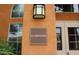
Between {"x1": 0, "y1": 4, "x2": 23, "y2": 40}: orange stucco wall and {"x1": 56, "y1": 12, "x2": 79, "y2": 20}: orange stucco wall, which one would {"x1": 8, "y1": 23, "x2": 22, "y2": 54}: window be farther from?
{"x1": 56, "y1": 12, "x2": 79, "y2": 20}: orange stucco wall

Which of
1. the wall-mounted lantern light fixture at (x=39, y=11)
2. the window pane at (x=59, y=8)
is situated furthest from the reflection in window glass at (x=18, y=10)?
the wall-mounted lantern light fixture at (x=39, y=11)

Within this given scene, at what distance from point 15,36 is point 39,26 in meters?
1.50

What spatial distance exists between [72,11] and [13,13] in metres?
1.87

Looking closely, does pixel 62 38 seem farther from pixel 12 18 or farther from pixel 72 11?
pixel 12 18

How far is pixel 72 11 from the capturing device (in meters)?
6.45

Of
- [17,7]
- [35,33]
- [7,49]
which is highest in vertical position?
[17,7]

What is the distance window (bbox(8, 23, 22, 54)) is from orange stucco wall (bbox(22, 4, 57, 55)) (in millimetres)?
1067

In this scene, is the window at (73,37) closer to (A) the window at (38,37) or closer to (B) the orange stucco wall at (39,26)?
(B) the orange stucco wall at (39,26)

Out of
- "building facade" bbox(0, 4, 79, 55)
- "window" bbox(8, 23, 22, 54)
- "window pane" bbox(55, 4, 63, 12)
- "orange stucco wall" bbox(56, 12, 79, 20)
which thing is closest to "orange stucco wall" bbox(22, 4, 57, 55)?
"building facade" bbox(0, 4, 79, 55)

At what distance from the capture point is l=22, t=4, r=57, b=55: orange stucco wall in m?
4.84

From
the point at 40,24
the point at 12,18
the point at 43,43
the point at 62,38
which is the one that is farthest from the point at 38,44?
the point at 12,18

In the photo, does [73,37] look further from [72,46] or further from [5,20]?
[5,20]

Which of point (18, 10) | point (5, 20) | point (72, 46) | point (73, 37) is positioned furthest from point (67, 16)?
point (5, 20)

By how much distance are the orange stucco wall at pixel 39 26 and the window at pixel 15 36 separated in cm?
107
